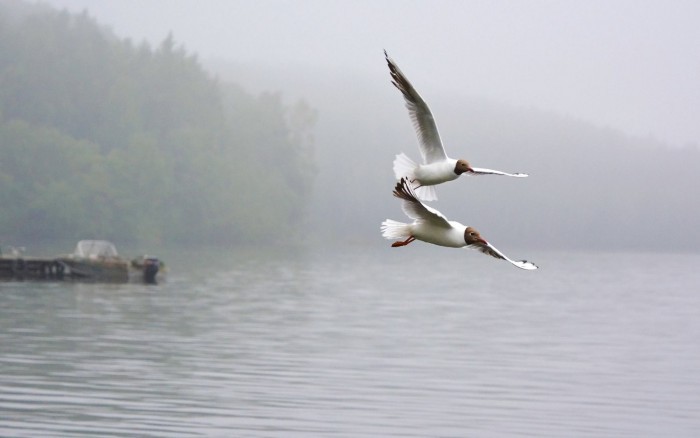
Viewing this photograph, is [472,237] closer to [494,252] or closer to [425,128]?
[494,252]

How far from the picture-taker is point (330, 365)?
59.7m

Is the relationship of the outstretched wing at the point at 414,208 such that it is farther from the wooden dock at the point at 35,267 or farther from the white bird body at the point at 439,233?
the wooden dock at the point at 35,267

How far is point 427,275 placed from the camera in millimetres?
170875

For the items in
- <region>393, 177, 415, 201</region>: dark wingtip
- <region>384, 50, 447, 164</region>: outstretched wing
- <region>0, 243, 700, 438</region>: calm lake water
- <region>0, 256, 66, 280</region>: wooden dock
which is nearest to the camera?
<region>393, 177, 415, 201</region>: dark wingtip

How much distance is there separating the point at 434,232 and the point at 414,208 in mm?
435

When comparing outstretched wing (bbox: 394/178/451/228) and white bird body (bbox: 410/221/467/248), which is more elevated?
outstretched wing (bbox: 394/178/451/228)

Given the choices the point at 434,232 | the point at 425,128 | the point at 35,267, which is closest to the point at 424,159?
the point at 425,128

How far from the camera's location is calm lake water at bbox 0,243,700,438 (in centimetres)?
4391

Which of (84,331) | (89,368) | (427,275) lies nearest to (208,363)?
(89,368)

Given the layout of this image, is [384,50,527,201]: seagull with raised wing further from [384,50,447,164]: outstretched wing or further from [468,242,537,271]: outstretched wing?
[468,242,537,271]: outstretched wing

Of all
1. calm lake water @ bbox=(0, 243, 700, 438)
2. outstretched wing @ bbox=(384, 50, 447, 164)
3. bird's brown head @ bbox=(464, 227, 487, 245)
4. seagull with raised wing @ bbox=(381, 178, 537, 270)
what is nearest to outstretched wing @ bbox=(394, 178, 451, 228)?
seagull with raised wing @ bbox=(381, 178, 537, 270)

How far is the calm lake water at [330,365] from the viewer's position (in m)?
43.9

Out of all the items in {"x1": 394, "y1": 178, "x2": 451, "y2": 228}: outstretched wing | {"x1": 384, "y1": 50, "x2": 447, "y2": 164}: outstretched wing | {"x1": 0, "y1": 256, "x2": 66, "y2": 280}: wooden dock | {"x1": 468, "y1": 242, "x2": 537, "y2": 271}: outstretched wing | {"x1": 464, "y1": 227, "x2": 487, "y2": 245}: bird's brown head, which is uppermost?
{"x1": 384, "y1": 50, "x2": 447, "y2": 164}: outstretched wing

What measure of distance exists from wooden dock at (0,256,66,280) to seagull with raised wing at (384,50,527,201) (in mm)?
81162
